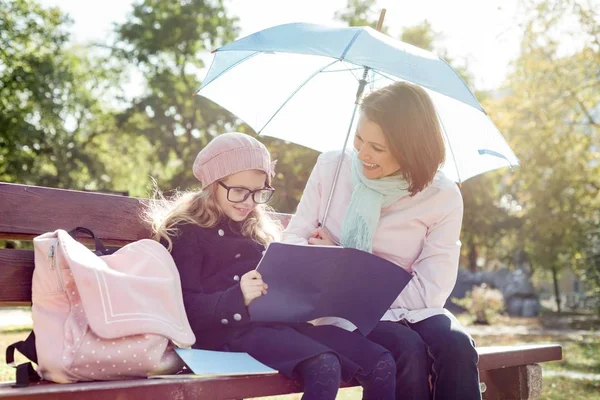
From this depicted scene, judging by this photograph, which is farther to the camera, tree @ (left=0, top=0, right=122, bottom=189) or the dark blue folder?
tree @ (left=0, top=0, right=122, bottom=189)

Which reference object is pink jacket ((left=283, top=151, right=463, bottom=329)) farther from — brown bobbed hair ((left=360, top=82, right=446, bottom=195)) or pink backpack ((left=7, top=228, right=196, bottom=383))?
pink backpack ((left=7, top=228, right=196, bottom=383))

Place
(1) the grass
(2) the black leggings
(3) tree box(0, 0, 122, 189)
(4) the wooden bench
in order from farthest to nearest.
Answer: (3) tree box(0, 0, 122, 189), (1) the grass, (2) the black leggings, (4) the wooden bench

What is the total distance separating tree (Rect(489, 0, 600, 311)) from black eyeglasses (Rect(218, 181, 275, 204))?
Answer: 14555 mm

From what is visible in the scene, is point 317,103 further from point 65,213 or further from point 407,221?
point 65,213

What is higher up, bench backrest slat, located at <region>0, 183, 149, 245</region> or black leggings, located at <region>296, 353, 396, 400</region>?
bench backrest slat, located at <region>0, 183, 149, 245</region>

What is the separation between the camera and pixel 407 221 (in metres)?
3.51

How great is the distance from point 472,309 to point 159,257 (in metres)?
20.5

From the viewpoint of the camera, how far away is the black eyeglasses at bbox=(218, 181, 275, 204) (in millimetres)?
3294

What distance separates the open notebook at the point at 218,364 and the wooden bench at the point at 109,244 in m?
0.03

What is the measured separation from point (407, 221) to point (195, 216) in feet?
3.14

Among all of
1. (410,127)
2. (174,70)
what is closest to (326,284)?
(410,127)

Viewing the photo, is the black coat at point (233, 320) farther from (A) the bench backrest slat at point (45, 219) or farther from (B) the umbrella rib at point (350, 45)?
(B) the umbrella rib at point (350, 45)

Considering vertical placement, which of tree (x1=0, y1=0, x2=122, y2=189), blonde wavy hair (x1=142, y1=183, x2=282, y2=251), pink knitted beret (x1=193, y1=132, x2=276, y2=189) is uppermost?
tree (x1=0, y1=0, x2=122, y2=189)

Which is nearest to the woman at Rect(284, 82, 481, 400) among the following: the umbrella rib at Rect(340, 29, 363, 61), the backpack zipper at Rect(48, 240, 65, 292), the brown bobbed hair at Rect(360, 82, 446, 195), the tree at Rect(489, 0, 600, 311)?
the brown bobbed hair at Rect(360, 82, 446, 195)
